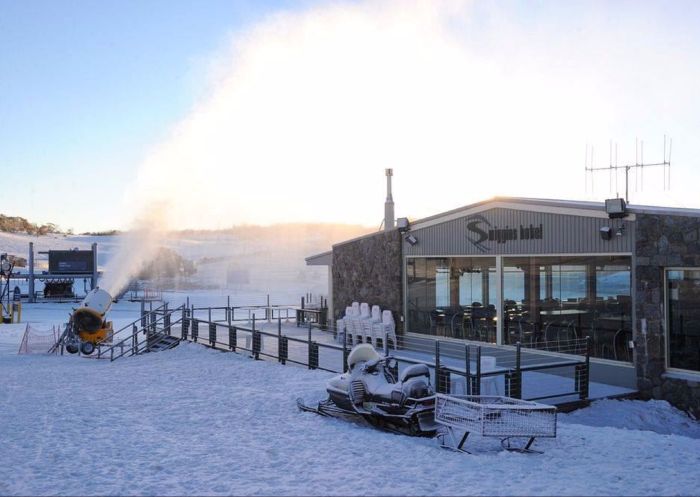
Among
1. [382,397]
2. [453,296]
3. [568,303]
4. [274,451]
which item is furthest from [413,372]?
[453,296]

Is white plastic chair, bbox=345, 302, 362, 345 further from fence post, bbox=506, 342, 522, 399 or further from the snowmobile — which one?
the snowmobile

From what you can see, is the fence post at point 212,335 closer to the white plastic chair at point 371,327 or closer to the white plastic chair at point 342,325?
the white plastic chair at point 342,325

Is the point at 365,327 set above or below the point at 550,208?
below

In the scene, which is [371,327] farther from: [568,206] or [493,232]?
[568,206]

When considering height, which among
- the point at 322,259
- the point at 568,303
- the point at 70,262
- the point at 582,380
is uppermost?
the point at 70,262

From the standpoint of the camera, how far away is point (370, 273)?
64.2 feet

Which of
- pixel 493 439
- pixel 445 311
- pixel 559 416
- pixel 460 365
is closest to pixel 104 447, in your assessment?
pixel 493 439

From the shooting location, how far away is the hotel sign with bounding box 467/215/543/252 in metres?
14.7

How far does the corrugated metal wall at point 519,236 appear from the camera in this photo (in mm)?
13125

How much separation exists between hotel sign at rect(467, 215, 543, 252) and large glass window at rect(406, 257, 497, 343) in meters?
0.45

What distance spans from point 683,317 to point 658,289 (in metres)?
0.63

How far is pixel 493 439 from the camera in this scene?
8438mm

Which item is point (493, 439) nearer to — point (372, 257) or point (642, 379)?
point (642, 379)

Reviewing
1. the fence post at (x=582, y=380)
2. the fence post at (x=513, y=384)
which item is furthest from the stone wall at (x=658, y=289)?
the fence post at (x=513, y=384)
